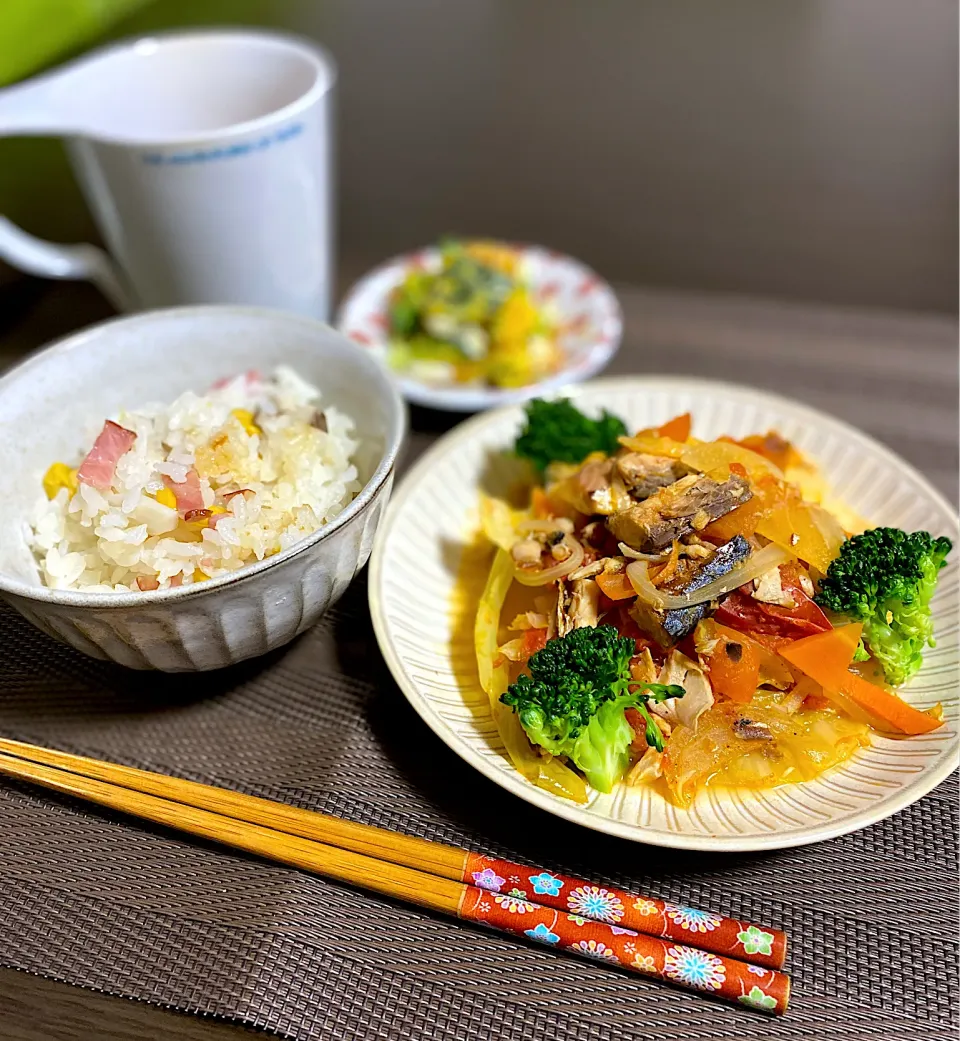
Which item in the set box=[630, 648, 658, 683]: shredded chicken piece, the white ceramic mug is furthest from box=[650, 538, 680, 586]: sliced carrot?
the white ceramic mug

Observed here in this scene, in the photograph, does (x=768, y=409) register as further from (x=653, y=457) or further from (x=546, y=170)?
(x=546, y=170)

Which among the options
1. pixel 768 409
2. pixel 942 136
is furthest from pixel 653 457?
pixel 942 136

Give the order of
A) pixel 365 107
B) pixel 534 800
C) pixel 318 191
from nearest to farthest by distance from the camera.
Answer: pixel 534 800
pixel 318 191
pixel 365 107

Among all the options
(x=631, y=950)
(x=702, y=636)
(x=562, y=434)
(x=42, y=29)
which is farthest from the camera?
(x=42, y=29)

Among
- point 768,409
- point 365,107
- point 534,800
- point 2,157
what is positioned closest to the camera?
point 534,800

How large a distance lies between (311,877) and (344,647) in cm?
46

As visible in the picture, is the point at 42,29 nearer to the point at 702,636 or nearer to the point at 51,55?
the point at 51,55

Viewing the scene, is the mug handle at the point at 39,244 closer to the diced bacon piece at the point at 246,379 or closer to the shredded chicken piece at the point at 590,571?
the diced bacon piece at the point at 246,379

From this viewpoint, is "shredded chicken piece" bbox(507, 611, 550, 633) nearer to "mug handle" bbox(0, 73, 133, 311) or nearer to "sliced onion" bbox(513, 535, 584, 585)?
"sliced onion" bbox(513, 535, 584, 585)

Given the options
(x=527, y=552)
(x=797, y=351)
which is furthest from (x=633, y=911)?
(x=797, y=351)

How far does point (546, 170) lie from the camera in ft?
10.8

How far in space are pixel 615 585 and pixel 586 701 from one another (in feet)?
0.75

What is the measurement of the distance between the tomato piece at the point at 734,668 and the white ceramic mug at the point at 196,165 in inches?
57.3

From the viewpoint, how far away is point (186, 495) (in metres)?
1.49
